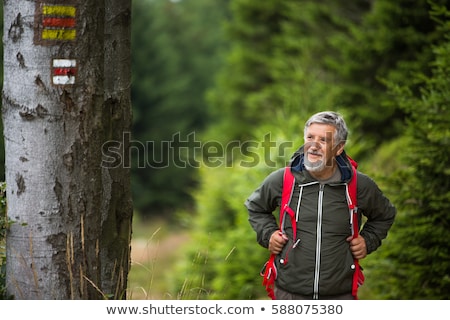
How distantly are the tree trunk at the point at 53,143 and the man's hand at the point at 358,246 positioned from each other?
53.1 inches

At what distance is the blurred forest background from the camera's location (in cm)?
606

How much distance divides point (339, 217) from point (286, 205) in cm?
29

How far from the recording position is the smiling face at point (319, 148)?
3.53 metres

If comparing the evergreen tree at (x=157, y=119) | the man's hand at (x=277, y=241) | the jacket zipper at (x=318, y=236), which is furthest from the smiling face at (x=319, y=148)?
the evergreen tree at (x=157, y=119)

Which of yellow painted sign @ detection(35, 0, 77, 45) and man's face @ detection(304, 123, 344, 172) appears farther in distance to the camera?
man's face @ detection(304, 123, 344, 172)

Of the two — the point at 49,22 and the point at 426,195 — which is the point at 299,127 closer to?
the point at 426,195

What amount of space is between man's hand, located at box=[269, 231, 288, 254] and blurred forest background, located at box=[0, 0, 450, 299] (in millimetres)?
475

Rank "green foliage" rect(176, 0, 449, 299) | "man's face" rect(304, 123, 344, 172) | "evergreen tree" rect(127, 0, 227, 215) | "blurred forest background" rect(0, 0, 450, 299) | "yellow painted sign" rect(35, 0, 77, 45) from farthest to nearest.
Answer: "evergreen tree" rect(127, 0, 227, 215)
"green foliage" rect(176, 0, 449, 299)
"blurred forest background" rect(0, 0, 450, 299)
"man's face" rect(304, 123, 344, 172)
"yellow painted sign" rect(35, 0, 77, 45)

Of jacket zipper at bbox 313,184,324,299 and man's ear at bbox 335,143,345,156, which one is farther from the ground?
man's ear at bbox 335,143,345,156

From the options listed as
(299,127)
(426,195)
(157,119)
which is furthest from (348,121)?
(157,119)

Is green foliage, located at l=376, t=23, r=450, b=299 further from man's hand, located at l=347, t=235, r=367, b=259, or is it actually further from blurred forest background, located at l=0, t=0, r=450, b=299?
man's hand, located at l=347, t=235, r=367, b=259

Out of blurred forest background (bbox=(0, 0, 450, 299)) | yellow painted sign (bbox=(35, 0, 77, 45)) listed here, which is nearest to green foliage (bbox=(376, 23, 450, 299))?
blurred forest background (bbox=(0, 0, 450, 299))

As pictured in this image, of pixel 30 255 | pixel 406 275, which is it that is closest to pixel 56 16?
pixel 30 255
